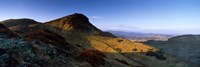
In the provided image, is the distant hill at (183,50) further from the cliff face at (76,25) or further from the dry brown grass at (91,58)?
the dry brown grass at (91,58)

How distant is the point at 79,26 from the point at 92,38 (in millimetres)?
13466

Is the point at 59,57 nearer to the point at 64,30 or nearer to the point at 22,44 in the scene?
the point at 22,44

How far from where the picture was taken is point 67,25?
90.9 meters

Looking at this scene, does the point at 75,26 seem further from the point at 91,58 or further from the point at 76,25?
the point at 91,58

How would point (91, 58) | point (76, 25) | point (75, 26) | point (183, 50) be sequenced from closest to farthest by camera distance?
point (91, 58)
point (75, 26)
point (76, 25)
point (183, 50)

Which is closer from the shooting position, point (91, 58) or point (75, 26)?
point (91, 58)

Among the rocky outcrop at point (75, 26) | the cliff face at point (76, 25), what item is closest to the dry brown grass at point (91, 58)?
the rocky outcrop at point (75, 26)

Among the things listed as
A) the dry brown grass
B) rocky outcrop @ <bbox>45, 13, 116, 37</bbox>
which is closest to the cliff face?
rocky outcrop @ <bbox>45, 13, 116, 37</bbox>

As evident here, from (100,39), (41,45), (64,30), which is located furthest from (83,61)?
(64,30)

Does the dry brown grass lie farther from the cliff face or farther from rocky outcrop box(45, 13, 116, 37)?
the cliff face

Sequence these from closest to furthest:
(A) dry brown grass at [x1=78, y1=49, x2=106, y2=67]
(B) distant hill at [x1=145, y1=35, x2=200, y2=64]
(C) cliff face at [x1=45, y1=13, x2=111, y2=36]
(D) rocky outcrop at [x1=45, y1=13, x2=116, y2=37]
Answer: (A) dry brown grass at [x1=78, y1=49, x2=106, y2=67] → (D) rocky outcrop at [x1=45, y1=13, x2=116, y2=37] → (C) cliff face at [x1=45, y1=13, x2=111, y2=36] → (B) distant hill at [x1=145, y1=35, x2=200, y2=64]

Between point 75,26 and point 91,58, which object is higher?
point 75,26

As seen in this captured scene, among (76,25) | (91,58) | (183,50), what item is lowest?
(183,50)

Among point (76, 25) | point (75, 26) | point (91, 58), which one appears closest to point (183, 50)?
point (76, 25)
